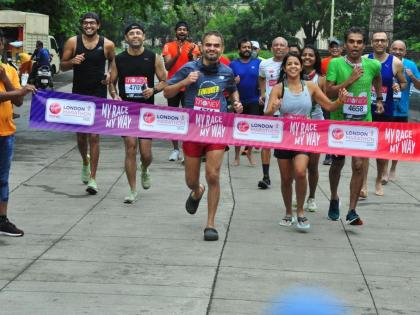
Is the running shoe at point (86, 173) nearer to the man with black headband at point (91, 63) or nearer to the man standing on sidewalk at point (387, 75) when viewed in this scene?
the man with black headband at point (91, 63)

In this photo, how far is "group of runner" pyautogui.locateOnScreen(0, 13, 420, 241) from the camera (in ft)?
25.6

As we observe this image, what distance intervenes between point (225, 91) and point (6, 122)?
201 cm

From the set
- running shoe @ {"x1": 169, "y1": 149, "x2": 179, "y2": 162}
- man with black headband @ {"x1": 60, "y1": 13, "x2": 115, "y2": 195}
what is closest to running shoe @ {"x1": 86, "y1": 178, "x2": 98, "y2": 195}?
man with black headband @ {"x1": 60, "y1": 13, "x2": 115, "y2": 195}

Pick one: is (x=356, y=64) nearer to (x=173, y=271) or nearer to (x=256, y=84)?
(x=173, y=271)

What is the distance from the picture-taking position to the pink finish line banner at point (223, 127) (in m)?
8.27

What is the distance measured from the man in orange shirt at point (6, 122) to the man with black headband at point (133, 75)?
1891mm

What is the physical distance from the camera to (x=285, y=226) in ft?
27.8

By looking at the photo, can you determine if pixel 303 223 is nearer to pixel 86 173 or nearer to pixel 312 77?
pixel 312 77

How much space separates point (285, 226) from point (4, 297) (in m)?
3.51

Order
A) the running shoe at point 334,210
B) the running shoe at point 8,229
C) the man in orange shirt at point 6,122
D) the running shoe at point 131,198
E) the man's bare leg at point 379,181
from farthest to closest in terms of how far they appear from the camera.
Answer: the man's bare leg at point 379,181 → the running shoe at point 131,198 → the running shoe at point 334,210 → the running shoe at point 8,229 → the man in orange shirt at point 6,122

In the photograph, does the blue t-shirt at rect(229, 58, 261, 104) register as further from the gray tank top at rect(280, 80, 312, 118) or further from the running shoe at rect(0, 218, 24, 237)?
the running shoe at rect(0, 218, 24, 237)

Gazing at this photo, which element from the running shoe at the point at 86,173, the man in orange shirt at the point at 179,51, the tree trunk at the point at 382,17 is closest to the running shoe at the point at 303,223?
the running shoe at the point at 86,173

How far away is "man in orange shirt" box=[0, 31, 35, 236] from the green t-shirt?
117 inches

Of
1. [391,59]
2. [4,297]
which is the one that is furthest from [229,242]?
[391,59]
